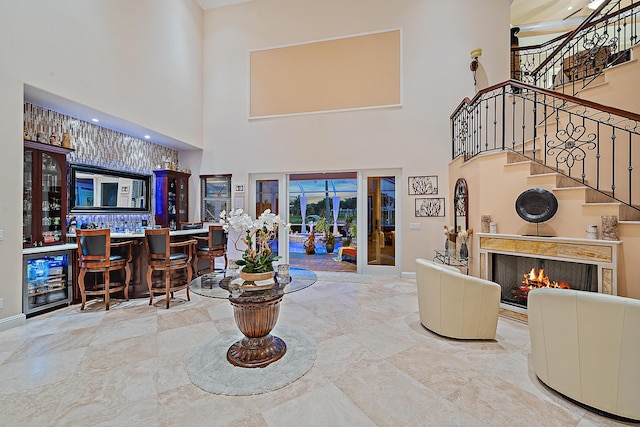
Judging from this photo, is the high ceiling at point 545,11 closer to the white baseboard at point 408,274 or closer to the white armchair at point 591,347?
the white baseboard at point 408,274

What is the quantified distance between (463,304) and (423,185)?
3.44 meters

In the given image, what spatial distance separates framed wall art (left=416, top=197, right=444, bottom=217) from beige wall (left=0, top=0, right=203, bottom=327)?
17.8ft

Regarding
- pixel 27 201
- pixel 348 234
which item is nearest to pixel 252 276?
pixel 27 201

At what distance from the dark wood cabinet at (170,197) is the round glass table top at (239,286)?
164 inches

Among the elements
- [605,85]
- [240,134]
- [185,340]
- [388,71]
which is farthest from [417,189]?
[185,340]

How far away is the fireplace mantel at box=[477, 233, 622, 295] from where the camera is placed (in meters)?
3.04

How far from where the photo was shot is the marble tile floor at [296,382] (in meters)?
1.98

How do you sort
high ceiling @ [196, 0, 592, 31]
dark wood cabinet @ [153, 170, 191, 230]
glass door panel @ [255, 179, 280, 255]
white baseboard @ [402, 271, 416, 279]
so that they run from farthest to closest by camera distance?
glass door panel @ [255, 179, 280, 255] < high ceiling @ [196, 0, 592, 31] < dark wood cabinet @ [153, 170, 191, 230] < white baseboard @ [402, 271, 416, 279]

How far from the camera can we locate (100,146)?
5461 millimetres

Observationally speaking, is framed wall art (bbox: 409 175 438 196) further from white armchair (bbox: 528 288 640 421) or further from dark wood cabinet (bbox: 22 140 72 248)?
dark wood cabinet (bbox: 22 140 72 248)

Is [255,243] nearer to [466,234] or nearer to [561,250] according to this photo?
[466,234]

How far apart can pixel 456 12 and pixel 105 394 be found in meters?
7.99

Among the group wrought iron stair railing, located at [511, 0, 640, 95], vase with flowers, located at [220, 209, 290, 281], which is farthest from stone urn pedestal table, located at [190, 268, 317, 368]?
wrought iron stair railing, located at [511, 0, 640, 95]

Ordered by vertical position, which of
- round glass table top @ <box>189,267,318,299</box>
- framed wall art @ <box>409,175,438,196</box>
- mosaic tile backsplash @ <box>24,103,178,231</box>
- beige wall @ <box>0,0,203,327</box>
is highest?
beige wall @ <box>0,0,203,327</box>
